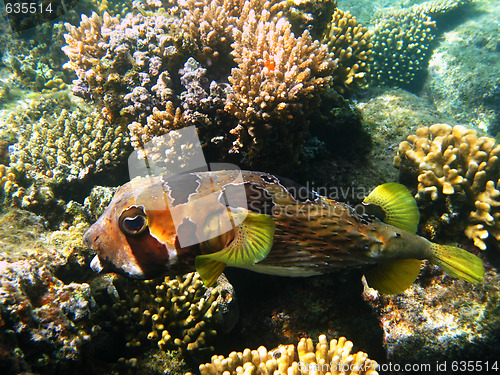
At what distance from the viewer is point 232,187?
97.1 inches

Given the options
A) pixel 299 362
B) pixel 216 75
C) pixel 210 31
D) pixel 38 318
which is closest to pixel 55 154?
pixel 216 75

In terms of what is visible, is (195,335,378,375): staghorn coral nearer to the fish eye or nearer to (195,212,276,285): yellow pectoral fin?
(195,212,276,285): yellow pectoral fin

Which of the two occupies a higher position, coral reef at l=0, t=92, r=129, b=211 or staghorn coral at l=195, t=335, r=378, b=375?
coral reef at l=0, t=92, r=129, b=211

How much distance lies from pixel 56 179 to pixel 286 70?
3.79 m

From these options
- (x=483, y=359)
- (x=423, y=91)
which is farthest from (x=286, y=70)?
(x=423, y=91)

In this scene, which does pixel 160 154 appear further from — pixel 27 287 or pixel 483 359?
pixel 483 359

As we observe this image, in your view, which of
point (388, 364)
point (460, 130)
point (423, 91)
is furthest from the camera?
point (423, 91)

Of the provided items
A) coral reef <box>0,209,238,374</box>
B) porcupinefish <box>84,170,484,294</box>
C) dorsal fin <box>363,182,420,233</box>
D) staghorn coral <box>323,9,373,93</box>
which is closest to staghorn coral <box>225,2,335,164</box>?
porcupinefish <box>84,170,484,294</box>

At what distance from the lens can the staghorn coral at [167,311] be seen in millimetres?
2717

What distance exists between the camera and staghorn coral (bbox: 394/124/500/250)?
11.3 ft

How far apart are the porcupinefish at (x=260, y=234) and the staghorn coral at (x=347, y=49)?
3.29 metres

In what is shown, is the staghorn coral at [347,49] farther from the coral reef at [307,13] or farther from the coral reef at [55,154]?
the coral reef at [55,154]

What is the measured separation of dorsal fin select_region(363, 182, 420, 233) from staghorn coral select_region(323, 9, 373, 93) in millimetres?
3074

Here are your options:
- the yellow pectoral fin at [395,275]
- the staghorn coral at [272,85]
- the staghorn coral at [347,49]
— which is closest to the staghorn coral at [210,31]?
the staghorn coral at [272,85]
